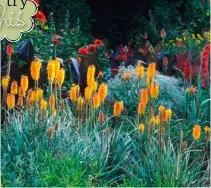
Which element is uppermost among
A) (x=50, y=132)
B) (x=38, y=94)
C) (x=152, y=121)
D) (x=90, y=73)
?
(x=90, y=73)

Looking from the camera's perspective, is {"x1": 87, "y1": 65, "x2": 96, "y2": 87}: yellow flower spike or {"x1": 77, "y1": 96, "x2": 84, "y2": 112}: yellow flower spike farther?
{"x1": 77, "y1": 96, "x2": 84, "y2": 112}: yellow flower spike

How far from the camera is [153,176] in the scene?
15.3 ft

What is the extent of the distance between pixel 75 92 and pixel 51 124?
320mm

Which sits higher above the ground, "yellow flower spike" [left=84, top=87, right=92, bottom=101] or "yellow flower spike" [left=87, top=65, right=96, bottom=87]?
"yellow flower spike" [left=87, top=65, right=96, bottom=87]

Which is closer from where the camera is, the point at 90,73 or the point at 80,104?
the point at 90,73

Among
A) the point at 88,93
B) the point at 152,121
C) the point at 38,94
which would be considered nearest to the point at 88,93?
the point at 88,93

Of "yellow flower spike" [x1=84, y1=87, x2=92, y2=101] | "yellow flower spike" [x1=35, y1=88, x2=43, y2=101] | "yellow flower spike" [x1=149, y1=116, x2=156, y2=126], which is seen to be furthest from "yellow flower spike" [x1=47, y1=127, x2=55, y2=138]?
"yellow flower spike" [x1=149, y1=116, x2=156, y2=126]

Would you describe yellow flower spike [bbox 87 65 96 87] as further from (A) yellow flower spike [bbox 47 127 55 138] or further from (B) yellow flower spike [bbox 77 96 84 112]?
(A) yellow flower spike [bbox 47 127 55 138]

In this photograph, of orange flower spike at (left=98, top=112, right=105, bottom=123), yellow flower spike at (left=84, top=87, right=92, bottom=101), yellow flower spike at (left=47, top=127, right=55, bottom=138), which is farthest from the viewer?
orange flower spike at (left=98, top=112, right=105, bottom=123)

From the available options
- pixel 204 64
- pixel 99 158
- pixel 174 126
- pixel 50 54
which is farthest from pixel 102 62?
pixel 99 158

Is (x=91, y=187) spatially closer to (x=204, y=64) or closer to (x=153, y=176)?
(x=153, y=176)

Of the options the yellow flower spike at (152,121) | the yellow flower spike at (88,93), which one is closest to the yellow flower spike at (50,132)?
the yellow flower spike at (88,93)

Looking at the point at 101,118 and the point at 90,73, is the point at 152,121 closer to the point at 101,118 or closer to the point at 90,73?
the point at 101,118

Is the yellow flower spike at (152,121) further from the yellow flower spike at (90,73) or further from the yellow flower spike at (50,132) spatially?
the yellow flower spike at (50,132)
